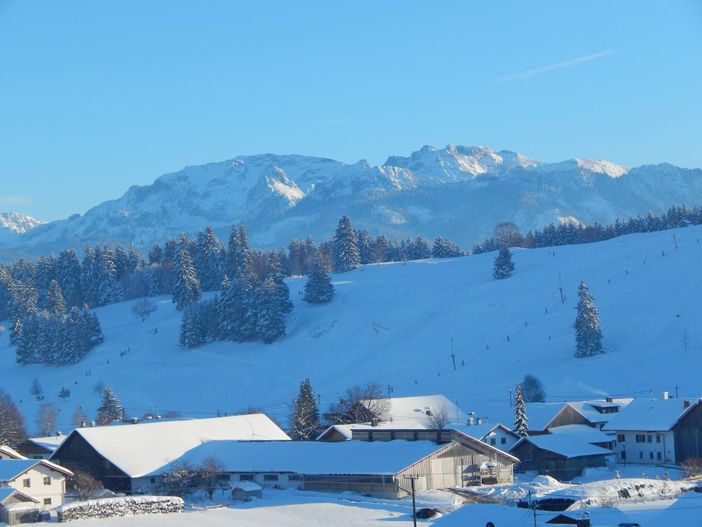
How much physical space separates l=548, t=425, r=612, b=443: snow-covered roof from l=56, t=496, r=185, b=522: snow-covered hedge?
25.7 metres

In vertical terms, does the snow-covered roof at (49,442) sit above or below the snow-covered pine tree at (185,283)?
below

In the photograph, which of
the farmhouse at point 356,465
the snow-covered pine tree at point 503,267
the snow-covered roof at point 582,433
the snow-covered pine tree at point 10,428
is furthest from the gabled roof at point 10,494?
the snow-covered pine tree at point 503,267

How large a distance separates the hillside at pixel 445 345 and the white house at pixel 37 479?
31.6 m

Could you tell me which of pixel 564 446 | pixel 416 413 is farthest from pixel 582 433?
pixel 416 413

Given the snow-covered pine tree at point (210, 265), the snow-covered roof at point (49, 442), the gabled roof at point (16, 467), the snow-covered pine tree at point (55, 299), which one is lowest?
the snow-covered roof at point (49, 442)

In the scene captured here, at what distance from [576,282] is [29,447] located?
65.9 m

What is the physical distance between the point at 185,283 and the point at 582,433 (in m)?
74.1

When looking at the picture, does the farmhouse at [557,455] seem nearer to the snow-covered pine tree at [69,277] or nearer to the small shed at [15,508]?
the small shed at [15,508]

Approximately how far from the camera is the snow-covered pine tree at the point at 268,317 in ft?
393

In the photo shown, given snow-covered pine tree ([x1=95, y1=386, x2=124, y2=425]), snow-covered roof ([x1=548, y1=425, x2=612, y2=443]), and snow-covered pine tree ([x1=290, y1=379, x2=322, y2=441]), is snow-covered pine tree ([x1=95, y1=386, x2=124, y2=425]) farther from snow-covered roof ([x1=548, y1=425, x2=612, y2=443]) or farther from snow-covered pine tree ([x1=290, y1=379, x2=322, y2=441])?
snow-covered roof ([x1=548, y1=425, x2=612, y2=443])

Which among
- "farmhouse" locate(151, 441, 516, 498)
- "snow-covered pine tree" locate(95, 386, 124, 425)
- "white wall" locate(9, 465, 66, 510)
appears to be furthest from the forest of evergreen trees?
"white wall" locate(9, 465, 66, 510)

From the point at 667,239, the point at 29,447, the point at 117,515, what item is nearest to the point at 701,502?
the point at 117,515

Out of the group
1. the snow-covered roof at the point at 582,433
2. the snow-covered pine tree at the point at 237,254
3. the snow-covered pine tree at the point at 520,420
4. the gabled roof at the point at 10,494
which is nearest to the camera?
the gabled roof at the point at 10,494

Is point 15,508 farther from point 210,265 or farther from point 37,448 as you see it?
point 210,265
